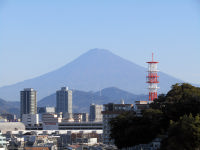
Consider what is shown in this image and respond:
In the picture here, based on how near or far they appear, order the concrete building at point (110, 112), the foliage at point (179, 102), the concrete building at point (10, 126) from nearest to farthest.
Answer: the foliage at point (179, 102)
the concrete building at point (110, 112)
the concrete building at point (10, 126)

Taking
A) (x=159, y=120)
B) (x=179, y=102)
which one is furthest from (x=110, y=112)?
(x=159, y=120)

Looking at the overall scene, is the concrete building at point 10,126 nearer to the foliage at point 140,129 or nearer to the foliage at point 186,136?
the foliage at point 140,129

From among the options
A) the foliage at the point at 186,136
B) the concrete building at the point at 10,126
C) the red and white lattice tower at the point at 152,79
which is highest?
the red and white lattice tower at the point at 152,79

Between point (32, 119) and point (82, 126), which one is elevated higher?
point (32, 119)

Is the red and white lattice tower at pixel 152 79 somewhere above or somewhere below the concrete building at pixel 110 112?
above

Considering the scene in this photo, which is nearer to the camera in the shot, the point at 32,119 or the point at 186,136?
the point at 186,136

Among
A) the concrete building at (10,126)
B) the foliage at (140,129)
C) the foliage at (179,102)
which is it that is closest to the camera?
the foliage at (179,102)

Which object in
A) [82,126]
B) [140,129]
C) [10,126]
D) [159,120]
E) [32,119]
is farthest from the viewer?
[32,119]

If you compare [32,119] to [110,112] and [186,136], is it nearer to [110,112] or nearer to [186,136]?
[110,112]

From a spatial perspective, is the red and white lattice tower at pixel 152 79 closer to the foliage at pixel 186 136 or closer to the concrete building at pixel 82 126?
the foliage at pixel 186 136

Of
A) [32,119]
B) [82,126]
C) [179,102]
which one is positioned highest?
[32,119]

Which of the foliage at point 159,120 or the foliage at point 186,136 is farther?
the foliage at point 159,120

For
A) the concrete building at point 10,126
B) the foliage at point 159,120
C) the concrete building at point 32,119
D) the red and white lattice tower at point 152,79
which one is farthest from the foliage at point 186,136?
the concrete building at point 32,119

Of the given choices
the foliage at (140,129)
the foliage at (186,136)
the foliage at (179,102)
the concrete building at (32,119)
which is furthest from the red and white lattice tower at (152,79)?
the concrete building at (32,119)
